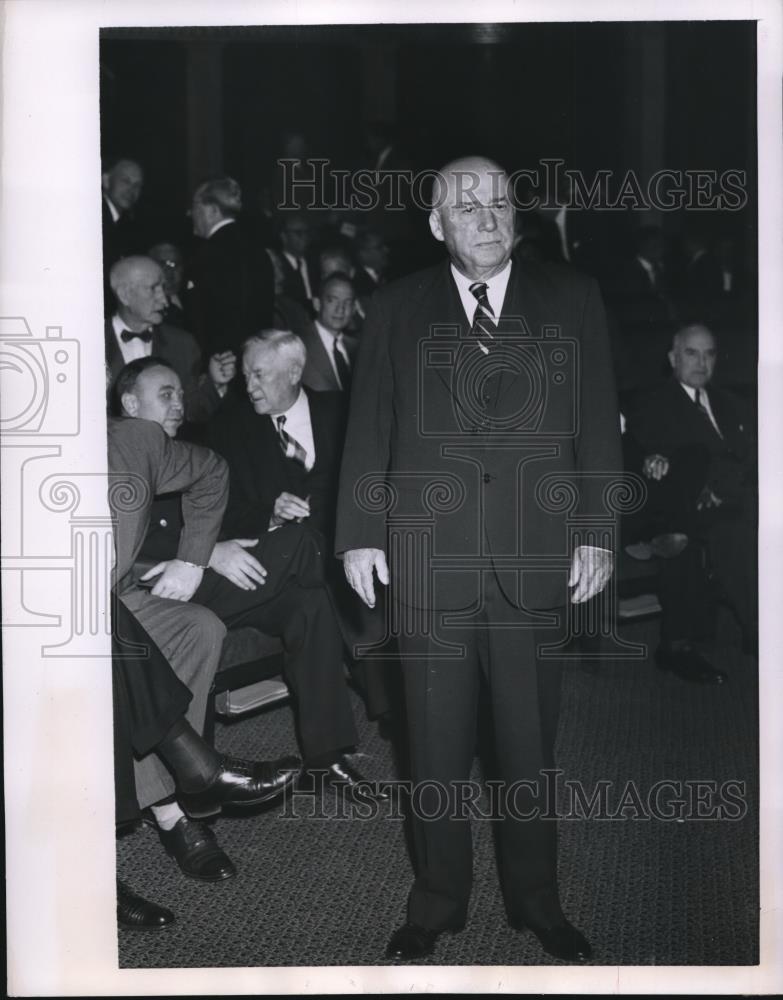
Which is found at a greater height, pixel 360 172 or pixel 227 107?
pixel 227 107

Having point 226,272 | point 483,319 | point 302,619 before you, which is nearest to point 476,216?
point 483,319

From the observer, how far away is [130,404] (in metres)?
3.13

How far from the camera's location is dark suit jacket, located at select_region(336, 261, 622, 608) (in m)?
2.98

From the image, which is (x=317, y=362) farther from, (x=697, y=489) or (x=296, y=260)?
(x=697, y=489)

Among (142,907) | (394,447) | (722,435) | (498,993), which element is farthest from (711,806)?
(142,907)

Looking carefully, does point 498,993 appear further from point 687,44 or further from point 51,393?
point 687,44

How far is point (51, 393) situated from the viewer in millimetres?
3055

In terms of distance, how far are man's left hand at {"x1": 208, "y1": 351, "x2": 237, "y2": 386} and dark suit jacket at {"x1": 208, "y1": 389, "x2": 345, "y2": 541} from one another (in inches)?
2.8

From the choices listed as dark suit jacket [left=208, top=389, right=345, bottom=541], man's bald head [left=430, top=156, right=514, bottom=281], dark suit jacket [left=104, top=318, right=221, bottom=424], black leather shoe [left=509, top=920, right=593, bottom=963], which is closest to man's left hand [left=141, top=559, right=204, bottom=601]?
dark suit jacket [left=208, top=389, right=345, bottom=541]

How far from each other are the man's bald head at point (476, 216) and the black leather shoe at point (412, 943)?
4.75 feet

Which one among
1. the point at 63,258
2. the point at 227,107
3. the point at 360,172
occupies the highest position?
the point at 227,107

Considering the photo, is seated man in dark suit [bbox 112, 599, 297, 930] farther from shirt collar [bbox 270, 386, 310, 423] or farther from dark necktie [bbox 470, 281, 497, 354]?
dark necktie [bbox 470, 281, 497, 354]

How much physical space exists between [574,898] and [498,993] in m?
0.27

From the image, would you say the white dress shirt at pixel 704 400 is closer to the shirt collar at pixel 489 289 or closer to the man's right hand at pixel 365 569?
the shirt collar at pixel 489 289
